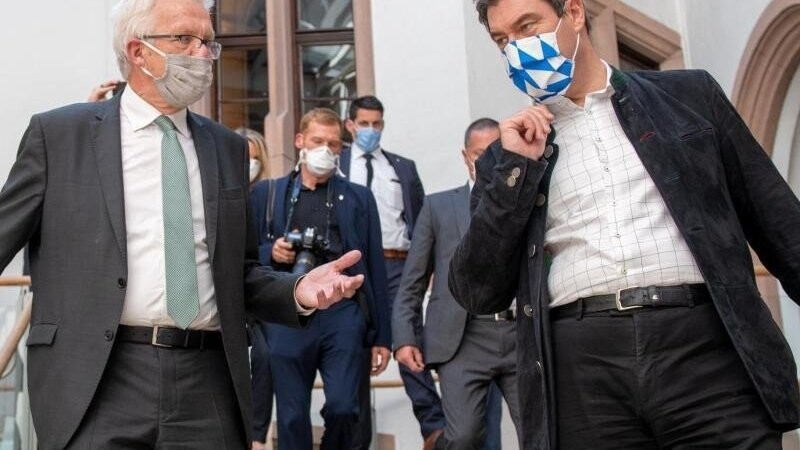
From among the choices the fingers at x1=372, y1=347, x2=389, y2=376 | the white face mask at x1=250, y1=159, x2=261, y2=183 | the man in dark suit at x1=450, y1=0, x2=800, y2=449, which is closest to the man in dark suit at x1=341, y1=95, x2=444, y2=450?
→ the white face mask at x1=250, y1=159, x2=261, y2=183

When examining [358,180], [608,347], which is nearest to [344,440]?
[358,180]

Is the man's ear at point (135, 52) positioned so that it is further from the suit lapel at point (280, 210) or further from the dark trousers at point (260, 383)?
the dark trousers at point (260, 383)

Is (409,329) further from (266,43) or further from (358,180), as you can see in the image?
(266,43)

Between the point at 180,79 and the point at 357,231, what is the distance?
8.28 ft

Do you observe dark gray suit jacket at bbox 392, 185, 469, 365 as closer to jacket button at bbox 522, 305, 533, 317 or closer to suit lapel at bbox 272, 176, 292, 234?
suit lapel at bbox 272, 176, 292, 234

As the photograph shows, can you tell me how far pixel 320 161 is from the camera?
19.4 ft

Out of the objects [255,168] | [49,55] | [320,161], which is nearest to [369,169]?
[255,168]

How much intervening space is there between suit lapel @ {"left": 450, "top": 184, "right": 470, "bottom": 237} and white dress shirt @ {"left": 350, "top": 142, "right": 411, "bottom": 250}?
1.17 m

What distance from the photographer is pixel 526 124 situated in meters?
2.88

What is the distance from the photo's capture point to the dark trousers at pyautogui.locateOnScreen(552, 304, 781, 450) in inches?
102

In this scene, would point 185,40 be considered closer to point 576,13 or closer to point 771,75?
point 576,13

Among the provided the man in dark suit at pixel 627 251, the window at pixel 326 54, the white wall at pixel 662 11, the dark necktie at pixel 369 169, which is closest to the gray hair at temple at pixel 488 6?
Result: the man in dark suit at pixel 627 251

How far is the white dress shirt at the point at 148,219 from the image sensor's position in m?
3.12

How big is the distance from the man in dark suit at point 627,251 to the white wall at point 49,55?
319 inches
